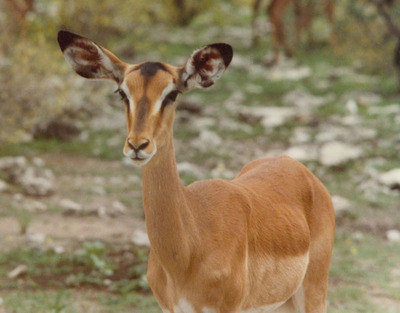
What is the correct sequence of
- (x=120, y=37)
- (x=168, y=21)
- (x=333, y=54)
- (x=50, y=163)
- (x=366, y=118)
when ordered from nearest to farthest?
(x=50, y=163)
(x=366, y=118)
(x=120, y=37)
(x=333, y=54)
(x=168, y=21)

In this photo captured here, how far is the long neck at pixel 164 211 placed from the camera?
3396 millimetres

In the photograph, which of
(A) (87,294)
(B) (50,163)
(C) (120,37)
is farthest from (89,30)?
(A) (87,294)

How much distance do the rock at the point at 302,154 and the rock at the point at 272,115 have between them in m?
2.17

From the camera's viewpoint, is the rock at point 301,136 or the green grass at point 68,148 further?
the rock at point 301,136

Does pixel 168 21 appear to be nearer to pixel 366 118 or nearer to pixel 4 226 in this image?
pixel 366 118

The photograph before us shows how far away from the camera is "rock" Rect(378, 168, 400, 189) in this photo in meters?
9.72

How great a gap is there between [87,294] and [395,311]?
284 cm

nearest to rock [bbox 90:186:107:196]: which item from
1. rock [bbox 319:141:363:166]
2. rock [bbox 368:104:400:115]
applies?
rock [bbox 319:141:363:166]

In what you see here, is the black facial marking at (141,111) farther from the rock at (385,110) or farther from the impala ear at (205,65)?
the rock at (385,110)

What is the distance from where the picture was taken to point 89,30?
1575 centimetres

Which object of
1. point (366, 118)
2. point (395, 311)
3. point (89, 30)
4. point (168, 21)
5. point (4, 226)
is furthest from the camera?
point (168, 21)

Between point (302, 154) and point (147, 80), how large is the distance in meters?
8.35

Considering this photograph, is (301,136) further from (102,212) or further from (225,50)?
(225,50)

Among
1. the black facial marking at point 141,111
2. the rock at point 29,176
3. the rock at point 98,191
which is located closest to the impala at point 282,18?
the rock at point 29,176
